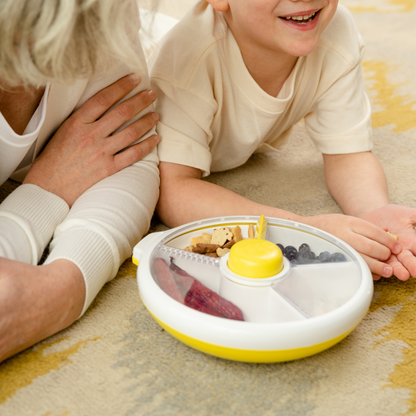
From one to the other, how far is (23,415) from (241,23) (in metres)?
0.59

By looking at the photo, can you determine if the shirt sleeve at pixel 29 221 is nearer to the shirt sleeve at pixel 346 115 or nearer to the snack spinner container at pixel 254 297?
the snack spinner container at pixel 254 297

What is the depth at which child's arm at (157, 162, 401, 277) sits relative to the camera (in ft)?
2.02

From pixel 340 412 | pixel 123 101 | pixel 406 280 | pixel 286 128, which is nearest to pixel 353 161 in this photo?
pixel 286 128

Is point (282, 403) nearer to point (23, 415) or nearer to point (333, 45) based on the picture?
point (23, 415)

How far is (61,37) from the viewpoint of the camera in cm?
44

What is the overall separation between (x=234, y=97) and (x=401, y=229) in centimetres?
34

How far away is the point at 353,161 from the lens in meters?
0.84

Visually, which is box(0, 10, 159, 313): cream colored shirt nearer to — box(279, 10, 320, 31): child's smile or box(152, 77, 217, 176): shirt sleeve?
box(152, 77, 217, 176): shirt sleeve

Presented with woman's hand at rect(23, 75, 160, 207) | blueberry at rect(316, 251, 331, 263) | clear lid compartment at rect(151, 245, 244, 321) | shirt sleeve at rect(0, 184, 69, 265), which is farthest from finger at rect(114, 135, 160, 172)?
blueberry at rect(316, 251, 331, 263)

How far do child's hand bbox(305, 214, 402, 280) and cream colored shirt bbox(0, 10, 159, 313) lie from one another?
10.2 inches

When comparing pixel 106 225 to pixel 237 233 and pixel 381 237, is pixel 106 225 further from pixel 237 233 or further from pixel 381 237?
pixel 381 237

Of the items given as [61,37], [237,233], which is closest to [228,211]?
[237,233]

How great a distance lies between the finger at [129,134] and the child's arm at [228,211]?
0.06m

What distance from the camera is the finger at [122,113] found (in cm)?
72
